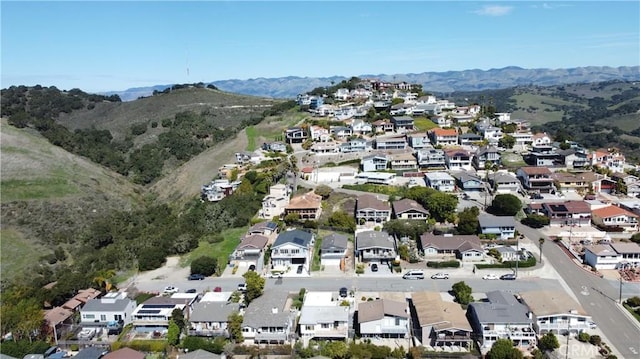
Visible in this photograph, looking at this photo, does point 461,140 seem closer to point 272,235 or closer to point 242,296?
point 272,235

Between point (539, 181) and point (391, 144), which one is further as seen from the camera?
point (391, 144)

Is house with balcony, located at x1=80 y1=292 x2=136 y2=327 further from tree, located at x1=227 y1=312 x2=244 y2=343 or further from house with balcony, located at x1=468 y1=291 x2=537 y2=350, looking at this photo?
house with balcony, located at x1=468 y1=291 x2=537 y2=350

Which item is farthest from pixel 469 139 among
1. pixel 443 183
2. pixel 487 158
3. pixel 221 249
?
pixel 221 249

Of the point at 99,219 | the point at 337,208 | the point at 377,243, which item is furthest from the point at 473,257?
the point at 99,219

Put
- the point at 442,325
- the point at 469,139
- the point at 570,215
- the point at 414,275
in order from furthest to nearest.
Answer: the point at 469,139 < the point at 570,215 < the point at 414,275 < the point at 442,325

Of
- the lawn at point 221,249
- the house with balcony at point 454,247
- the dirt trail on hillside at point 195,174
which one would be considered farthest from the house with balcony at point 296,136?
the house with balcony at point 454,247

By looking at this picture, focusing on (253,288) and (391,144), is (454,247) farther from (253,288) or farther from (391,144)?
(391,144)
